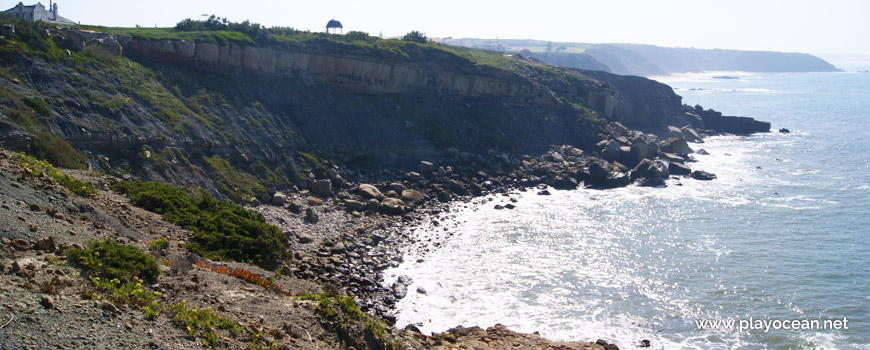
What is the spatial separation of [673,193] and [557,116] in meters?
17.4

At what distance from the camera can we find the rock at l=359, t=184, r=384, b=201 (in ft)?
127

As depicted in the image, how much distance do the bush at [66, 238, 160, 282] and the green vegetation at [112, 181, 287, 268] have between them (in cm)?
467

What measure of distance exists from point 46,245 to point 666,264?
83.8 ft

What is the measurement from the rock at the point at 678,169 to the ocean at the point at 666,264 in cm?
180

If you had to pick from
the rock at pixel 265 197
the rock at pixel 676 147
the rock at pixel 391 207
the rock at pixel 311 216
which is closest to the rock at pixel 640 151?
the rock at pixel 676 147

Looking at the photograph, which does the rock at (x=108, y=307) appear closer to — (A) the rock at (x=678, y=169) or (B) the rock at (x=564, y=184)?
(B) the rock at (x=564, y=184)

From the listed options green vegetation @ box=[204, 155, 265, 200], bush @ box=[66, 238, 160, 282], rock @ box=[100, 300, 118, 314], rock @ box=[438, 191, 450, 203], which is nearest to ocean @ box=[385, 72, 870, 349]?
rock @ box=[438, 191, 450, 203]

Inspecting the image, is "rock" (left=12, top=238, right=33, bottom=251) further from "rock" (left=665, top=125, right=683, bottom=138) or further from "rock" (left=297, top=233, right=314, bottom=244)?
"rock" (left=665, top=125, right=683, bottom=138)

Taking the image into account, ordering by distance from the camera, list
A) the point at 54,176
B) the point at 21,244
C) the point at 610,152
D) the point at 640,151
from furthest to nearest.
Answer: the point at 610,152
the point at 640,151
the point at 54,176
the point at 21,244

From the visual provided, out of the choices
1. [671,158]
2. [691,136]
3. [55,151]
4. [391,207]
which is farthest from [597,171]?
[55,151]

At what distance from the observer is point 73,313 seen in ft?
40.6

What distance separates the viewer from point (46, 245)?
15367mm

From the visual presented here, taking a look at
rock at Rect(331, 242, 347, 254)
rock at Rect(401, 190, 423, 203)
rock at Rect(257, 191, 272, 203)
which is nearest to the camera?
rock at Rect(331, 242, 347, 254)

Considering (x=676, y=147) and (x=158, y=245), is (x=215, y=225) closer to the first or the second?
(x=158, y=245)
